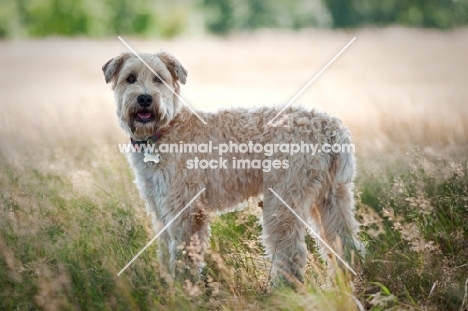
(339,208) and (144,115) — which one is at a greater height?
(144,115)

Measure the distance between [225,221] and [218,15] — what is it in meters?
35.7

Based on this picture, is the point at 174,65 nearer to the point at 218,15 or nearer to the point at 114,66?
the point at 114,66

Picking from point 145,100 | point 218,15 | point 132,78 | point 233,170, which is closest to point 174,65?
point 132,78

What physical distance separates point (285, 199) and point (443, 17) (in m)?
36.2

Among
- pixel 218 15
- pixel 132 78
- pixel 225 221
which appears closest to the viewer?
pixel 132 78

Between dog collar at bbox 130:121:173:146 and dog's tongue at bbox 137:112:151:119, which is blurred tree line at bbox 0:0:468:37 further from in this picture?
dog's tongue at bbox 137:112:151:119

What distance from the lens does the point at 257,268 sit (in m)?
5.55

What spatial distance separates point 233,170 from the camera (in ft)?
18.9

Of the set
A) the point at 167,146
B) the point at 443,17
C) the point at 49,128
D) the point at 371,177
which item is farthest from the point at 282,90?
the point at 443,17

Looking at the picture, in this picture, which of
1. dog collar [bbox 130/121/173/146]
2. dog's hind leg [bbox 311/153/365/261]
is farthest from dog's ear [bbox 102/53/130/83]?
dog's hind leg [bbox 311/153/365/261]

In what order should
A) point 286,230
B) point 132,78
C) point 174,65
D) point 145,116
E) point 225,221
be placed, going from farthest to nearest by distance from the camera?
point 225,221 < point 174,65 < point 132,78 < point 145,116 < point 286,230

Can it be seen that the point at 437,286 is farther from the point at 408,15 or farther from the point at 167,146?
the point at 408,15

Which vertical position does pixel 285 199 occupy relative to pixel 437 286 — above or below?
above

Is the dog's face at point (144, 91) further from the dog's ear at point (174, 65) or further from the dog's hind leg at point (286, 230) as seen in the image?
the dog's hind leg at point (286, 230)
